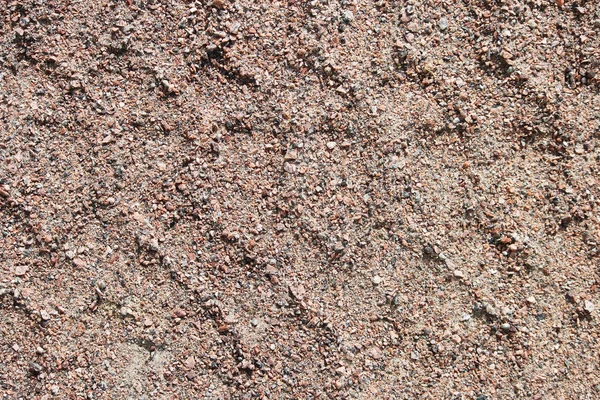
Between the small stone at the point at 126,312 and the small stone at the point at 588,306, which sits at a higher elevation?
the small stone at the point at 588,306

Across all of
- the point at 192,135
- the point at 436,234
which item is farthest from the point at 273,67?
the point at 436,234

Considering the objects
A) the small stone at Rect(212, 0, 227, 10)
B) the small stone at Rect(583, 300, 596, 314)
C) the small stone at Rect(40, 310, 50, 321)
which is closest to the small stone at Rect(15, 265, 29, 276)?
the small stone at Rect(40, 310, 50, 321)

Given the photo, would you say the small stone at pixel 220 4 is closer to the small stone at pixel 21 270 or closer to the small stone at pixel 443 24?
the small stone at pixel 443 24

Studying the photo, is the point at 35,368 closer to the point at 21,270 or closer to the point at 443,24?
the point at 21,270

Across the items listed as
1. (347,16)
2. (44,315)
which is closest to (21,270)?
(44,315)

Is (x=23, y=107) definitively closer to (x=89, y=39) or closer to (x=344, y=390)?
(x=89, y=39)

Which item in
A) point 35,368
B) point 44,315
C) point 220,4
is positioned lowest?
point 35,368

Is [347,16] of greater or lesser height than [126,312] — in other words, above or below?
above

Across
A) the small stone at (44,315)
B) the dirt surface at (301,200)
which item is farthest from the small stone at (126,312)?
the small stone at (44,315)
